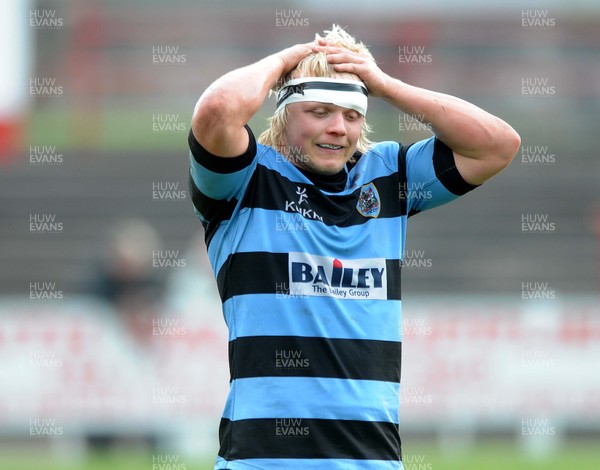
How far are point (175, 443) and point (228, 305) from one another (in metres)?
7.60

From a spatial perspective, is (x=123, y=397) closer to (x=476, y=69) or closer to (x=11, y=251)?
(x=11, y=251)

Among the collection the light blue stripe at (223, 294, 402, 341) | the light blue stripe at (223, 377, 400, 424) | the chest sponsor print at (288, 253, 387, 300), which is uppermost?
the chest sponsor print at (288, 253, 387, 300)

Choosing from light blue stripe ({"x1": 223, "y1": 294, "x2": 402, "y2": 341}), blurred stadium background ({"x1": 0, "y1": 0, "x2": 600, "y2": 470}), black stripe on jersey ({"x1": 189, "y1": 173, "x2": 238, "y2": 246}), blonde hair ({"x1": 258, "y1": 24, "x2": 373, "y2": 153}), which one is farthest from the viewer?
blurred stadium background ({"x1": 0, "y1": 0, "x2": 600, "y2": 470})

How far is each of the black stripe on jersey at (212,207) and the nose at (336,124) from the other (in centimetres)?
40

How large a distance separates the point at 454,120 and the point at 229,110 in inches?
33.7

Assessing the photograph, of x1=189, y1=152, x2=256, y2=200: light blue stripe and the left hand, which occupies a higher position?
the left hand

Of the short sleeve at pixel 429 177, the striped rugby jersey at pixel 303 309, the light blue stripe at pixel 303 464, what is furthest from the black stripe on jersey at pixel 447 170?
the light blue stripe at pixel 303 464

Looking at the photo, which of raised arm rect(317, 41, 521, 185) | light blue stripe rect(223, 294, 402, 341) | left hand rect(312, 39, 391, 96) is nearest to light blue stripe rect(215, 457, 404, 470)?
light blue stripe rect(223, 294, 402, 341)

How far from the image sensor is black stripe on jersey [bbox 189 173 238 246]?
367cm

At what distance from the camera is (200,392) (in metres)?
11.2

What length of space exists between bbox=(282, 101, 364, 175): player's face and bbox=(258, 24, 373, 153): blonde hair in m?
0.11

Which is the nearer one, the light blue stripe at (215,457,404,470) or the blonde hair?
the light blue stripe at (215,457,404,470)

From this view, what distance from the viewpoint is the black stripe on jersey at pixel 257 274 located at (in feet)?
11.7

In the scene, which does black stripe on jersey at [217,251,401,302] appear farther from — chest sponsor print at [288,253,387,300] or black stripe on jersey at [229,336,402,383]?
black stripe on jersey at [229,336,402,383]
